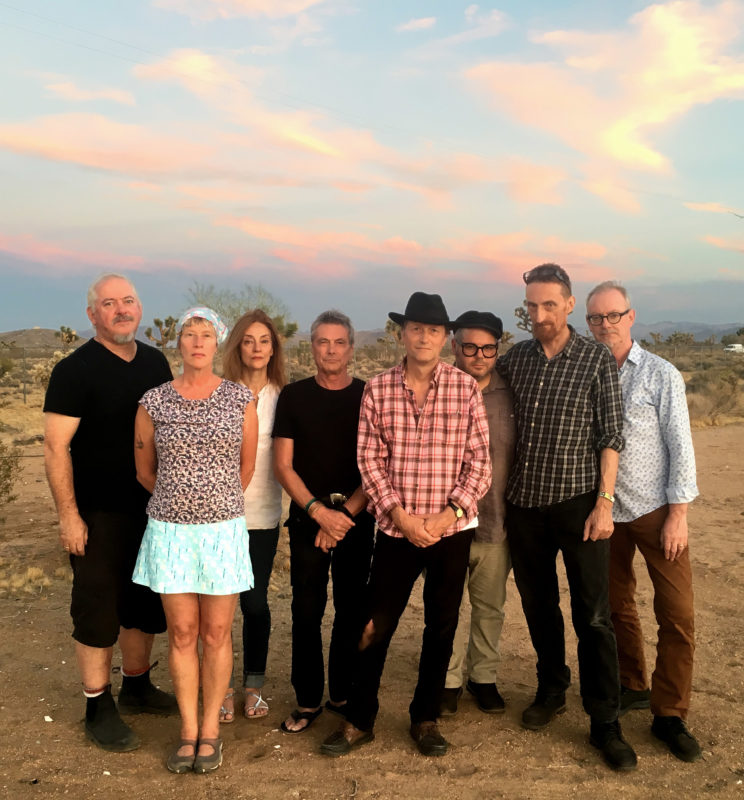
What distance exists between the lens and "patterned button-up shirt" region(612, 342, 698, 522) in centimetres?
413

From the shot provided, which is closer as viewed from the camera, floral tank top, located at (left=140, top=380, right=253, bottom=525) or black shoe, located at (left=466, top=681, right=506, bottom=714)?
floral tank top, located at (left=140, top=380, right=253, bottom=525)

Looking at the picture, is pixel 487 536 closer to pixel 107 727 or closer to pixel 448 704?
pixel 448 704

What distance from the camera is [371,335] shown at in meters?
147

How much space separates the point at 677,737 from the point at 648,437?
1.67m

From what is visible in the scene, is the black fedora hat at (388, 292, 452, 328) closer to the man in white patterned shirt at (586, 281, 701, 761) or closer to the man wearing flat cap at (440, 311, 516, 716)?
the man wearing flat cap at (440, 311, 516, 716)

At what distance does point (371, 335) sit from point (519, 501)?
14366 centimetres

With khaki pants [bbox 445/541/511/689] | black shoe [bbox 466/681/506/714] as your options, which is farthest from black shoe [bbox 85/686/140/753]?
black shoe [bbox 466/681/506/714]

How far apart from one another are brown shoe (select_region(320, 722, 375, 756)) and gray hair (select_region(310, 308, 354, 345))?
2.19 meters

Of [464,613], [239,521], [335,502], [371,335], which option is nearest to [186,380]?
[239,521]

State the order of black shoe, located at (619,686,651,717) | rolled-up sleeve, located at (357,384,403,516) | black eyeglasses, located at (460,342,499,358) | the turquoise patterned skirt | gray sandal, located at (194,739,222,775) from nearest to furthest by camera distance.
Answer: the turquoise patterned skirt < gray sandal, located at (194,739,222,775) < rolled-up sleeve, located at (357,384,403,516) < black eyeglasses, located at (460,342,499,358) < black shoe, located at (619,686,651,717)

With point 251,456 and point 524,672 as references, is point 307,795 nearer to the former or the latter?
point 251,456

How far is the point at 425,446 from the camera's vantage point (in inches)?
152

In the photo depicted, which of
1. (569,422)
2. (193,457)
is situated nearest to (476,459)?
(569,422)

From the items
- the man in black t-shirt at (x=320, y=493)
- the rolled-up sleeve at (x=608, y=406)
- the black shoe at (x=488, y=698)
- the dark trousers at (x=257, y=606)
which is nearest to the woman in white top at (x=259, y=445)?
the dark trousers at (x=257, y=606)
